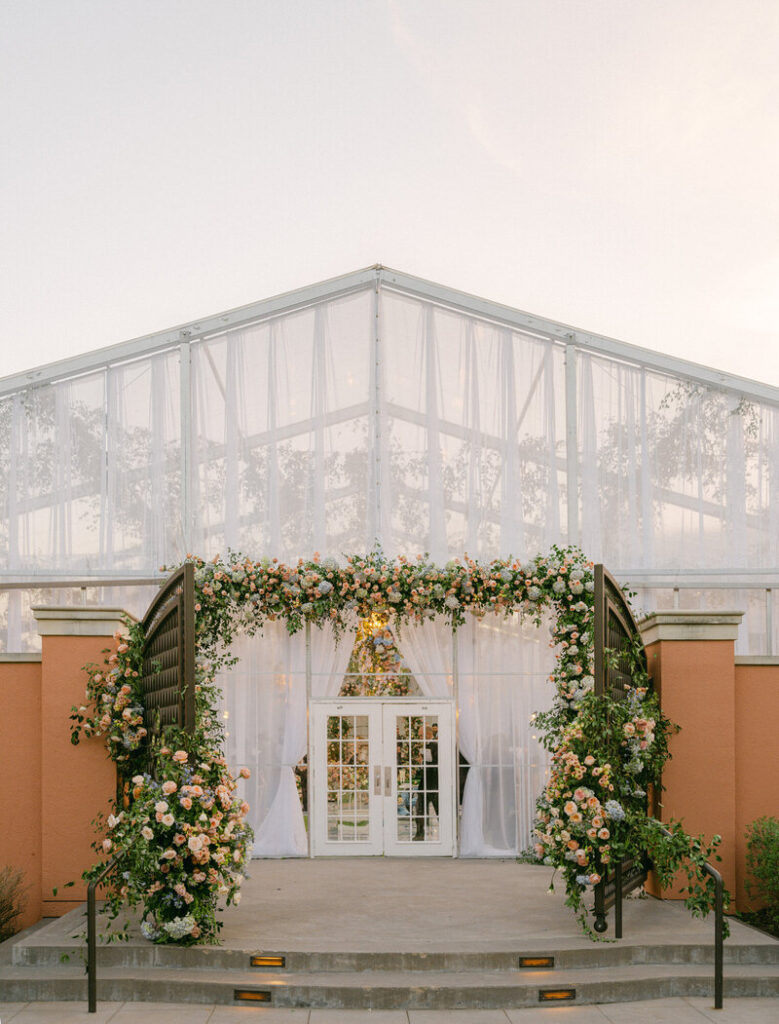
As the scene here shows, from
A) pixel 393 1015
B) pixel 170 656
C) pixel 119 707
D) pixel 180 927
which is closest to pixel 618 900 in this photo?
pixel 393 1015

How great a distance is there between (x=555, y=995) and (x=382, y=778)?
19.1ft

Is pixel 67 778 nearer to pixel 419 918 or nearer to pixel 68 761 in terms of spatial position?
pixel 68 761

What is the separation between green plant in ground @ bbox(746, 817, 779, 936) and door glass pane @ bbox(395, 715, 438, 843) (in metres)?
4.30

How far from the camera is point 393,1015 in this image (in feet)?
21.0

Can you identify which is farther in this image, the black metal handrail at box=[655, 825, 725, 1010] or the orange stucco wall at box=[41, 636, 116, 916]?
the orange stucco wall at box=[41, 636, 116, 916]

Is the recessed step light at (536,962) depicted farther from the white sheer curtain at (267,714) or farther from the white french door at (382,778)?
the white sheer curtain at (267,714)

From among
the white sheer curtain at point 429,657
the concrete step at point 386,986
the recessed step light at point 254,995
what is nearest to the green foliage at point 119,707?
the concrete step at point 386,986

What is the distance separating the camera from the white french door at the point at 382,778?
12.2 metres

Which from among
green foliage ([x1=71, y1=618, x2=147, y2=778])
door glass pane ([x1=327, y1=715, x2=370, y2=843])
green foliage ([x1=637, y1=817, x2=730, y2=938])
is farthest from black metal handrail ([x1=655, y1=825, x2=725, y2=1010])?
door glass pane ([x1=327, y1=715, x2=370, y2=843])

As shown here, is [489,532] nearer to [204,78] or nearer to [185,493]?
[185,493]

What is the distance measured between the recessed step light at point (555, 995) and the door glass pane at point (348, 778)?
581 cm

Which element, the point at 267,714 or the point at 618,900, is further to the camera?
the point at 267,714

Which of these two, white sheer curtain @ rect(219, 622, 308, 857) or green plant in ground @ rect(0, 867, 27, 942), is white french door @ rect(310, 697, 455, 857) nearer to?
white sheer curtain @ rect(219, 622, 308, 857)

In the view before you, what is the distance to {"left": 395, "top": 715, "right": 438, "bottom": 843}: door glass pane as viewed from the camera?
12.2 metres
